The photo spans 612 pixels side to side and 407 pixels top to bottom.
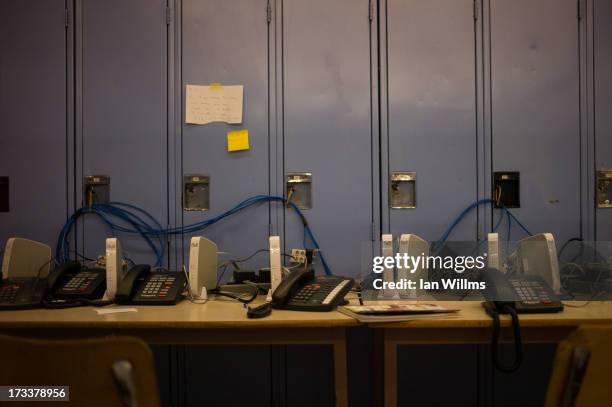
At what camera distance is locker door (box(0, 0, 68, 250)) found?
2113 millimetres

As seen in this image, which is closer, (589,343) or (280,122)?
(589,343)

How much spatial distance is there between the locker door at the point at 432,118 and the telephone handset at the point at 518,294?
0.71 metres

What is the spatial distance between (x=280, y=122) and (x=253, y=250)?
26.3 inches

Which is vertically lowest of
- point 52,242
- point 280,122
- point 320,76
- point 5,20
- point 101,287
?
point 101,287

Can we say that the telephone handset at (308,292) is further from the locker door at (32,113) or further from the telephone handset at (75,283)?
the locker door at (32,113)

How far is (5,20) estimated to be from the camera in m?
2.13

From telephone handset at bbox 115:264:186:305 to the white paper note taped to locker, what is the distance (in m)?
0.83

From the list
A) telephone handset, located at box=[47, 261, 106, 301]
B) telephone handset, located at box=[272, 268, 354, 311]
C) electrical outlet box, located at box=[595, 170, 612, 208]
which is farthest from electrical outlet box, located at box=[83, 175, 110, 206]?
electrical outlet box, located at box=[595, 170, 612, 208]

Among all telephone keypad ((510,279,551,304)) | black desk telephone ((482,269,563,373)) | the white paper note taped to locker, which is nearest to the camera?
black desk telephone ((482,269,563,373))

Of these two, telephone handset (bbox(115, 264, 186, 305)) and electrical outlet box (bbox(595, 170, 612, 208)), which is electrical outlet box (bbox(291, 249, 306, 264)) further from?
electrical outlet box (bbox(595, 170, 612, 208))

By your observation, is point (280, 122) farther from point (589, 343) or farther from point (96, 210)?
point (589, 343)

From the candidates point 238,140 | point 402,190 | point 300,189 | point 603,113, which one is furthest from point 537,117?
point 238,140

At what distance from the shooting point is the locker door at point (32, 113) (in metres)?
2.11

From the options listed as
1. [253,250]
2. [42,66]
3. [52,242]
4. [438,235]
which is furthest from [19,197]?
[438,235]
